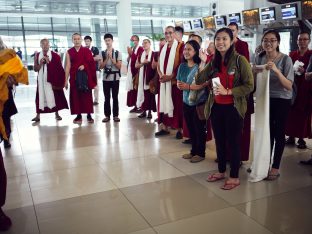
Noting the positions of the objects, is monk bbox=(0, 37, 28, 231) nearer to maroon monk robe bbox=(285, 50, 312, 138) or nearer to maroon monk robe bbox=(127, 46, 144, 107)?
maroon monk robe bbox=(285, 50, 312, 138)

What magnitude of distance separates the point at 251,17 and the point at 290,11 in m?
2.00

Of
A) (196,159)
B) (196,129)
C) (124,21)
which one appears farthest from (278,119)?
(124,21)

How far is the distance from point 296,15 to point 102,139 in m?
7.69

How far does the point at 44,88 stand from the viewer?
5.92 m

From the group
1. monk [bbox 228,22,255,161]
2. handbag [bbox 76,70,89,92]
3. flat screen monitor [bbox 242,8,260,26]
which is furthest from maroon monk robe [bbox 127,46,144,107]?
flat screen monitor [bbox 242,8,260,26]

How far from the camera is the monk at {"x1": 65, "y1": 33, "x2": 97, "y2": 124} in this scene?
5.70 meters

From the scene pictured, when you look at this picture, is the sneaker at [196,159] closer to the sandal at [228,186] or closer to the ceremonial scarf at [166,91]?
the sandal at [228,186]

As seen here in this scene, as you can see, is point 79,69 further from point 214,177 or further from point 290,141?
point 290,141

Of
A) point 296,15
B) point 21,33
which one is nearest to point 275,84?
point 296,15

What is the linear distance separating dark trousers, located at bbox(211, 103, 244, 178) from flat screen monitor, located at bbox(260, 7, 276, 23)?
8923mm

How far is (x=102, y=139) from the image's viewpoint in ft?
15.8

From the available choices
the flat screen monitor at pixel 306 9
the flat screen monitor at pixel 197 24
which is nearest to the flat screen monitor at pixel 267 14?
the flat screen monitor at pixel 306 9

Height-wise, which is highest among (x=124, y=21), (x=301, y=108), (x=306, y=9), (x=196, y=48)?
(x=124, y=21)

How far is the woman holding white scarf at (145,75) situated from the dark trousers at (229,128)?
9.87 feet
